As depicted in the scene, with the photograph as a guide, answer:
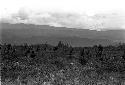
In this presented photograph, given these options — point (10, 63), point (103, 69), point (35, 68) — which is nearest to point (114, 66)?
point (103, 69)

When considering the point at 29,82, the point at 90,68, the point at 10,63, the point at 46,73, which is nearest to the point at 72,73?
the point at 46,73

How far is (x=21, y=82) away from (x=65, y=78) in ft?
12.1

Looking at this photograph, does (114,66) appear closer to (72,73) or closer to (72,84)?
(72,73)

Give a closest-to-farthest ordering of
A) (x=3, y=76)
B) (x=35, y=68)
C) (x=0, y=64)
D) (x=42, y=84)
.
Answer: (x=42, y=84)
(x=3, y=76)
(x=35, y=68)
(x=0, y=64)

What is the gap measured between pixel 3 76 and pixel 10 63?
6.03m

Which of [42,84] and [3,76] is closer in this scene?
[42,84]

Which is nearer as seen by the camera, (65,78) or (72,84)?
(72,84)

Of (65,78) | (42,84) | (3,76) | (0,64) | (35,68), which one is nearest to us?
(42,84)

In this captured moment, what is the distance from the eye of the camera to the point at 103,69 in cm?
2645

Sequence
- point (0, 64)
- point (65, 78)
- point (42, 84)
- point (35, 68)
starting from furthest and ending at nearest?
point (0, 64), point (35, 68), point (65, 78), point (42, 84)

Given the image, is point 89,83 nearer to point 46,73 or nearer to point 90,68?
point 46,73

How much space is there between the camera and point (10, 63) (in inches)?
1099

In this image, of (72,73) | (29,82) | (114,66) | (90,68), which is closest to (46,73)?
(72,73)

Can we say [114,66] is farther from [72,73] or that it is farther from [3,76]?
[3,76]
